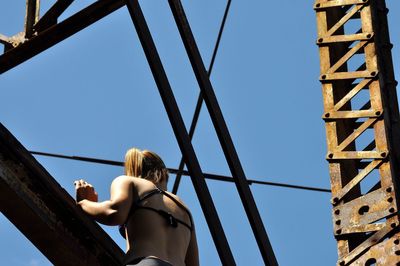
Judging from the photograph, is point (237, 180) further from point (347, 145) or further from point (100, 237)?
point (347, 145)

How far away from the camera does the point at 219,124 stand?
8.41 metres

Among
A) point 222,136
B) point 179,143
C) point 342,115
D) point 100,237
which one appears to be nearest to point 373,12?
point 342,115

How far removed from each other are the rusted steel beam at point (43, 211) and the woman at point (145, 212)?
134 mm

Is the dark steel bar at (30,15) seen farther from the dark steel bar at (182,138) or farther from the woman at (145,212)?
the woman at (145,212)

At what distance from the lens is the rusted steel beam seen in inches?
282

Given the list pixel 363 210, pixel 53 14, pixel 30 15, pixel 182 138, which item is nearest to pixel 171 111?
pixel 182 138

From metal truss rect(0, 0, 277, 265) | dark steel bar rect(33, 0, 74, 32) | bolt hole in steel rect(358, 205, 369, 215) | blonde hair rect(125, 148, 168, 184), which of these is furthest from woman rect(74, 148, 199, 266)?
bolt hole in steel rect(358, 205, 369, 215)

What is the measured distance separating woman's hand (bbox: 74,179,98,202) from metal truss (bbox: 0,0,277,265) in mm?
72

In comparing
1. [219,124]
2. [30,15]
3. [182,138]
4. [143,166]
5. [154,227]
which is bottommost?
[154,227]

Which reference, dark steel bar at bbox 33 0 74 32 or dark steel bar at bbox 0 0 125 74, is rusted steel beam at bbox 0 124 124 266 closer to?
dark steel bar at bbox 0 0 125 74

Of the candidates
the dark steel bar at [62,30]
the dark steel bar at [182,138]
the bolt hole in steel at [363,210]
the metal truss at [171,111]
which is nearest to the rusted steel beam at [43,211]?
the metal truss at [171,111]

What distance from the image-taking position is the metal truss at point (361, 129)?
9.73m

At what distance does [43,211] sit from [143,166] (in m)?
0.61

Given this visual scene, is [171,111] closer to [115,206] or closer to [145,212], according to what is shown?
[145,212]
